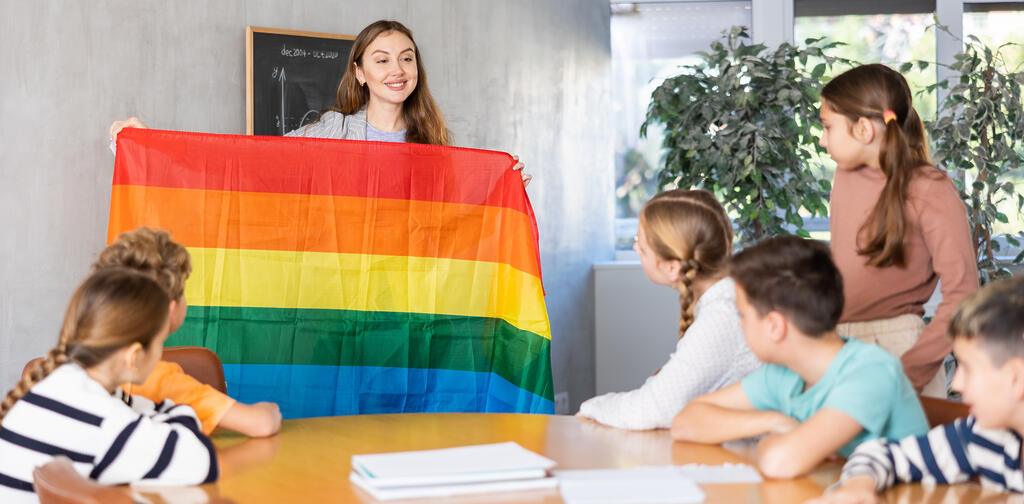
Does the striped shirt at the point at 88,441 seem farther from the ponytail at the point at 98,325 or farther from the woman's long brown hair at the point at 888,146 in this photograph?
the woman's long brown hair at the point at 888,146

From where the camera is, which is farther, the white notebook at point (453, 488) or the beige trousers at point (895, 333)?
the beige trousers at point (895, 333)

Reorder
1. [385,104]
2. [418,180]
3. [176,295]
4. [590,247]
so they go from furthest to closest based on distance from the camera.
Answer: [590,247]
[385,104]
[418,180]
[176,295]

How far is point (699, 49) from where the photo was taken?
5129 millimetres

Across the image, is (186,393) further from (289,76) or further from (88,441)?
(289,76)

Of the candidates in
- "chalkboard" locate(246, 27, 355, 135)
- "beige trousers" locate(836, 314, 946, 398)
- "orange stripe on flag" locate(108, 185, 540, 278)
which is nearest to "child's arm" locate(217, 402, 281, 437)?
"orange stripe on flag" locate(108, 185, 540, 278)

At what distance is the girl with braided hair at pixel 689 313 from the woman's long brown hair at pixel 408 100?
4.10 feet

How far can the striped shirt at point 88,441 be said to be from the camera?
137 cm

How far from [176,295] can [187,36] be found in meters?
1.74

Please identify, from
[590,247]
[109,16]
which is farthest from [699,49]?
[109,16]

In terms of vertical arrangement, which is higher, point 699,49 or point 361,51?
point 699,49

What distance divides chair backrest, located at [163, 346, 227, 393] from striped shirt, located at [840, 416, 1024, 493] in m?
1.31

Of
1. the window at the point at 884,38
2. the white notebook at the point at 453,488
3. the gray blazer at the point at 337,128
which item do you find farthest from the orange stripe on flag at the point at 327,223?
the window at the point at 884,38

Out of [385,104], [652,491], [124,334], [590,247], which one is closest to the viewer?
[652,491]

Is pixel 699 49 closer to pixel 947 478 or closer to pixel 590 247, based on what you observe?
pixel 590 247
